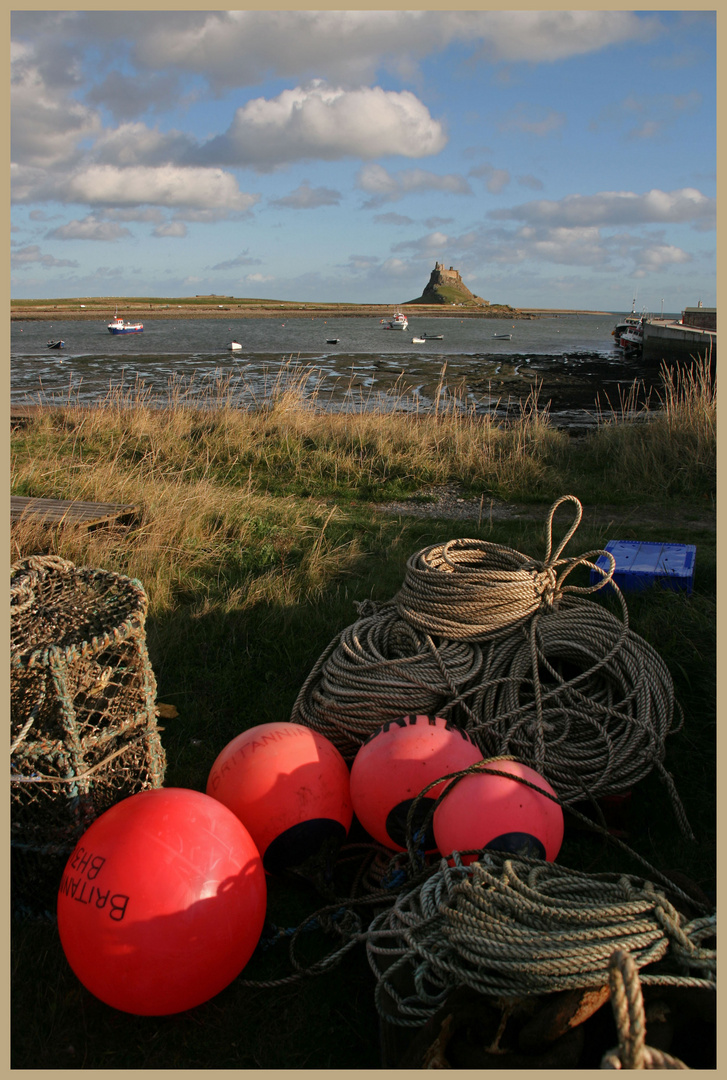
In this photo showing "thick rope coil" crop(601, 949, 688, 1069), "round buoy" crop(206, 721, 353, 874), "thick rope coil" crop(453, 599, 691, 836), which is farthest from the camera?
"thick rope coil" crop(453, 599, 691, 836)

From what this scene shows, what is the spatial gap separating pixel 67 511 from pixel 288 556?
1.93m

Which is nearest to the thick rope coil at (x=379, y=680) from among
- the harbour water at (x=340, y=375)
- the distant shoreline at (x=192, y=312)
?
the harbour water at (x=340, y=375)

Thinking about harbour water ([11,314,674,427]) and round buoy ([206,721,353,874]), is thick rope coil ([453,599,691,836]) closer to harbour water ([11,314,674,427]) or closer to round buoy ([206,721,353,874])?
round buoy ([206,721,353,874])

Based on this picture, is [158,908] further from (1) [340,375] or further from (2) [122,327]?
(2) [122,327]

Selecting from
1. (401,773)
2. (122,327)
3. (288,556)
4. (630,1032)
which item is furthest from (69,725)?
(122,327)

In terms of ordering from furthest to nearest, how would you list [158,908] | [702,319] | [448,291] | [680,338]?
[448,291] → [702,319] → [680,338] → [158,908]

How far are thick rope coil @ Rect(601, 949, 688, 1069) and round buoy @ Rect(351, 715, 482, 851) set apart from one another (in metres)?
1.13

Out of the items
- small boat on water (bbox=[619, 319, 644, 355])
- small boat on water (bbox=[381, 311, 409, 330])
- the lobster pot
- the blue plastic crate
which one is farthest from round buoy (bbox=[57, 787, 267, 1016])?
small boat on water (bbox=[381, 311, 409, 330])

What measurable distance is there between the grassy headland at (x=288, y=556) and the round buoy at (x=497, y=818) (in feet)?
1.57

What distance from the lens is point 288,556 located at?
19.3 ft

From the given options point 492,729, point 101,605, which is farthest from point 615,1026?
point 101,605

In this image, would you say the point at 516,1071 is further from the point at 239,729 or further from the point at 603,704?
the point at 239,729

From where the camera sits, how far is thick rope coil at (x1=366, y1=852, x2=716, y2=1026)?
64.6 inches

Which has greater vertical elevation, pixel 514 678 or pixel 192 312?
pixel 192 312
